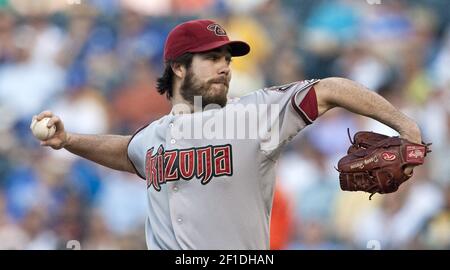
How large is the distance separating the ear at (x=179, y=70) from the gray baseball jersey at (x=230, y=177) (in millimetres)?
306

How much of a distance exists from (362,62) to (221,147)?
10.3 feet

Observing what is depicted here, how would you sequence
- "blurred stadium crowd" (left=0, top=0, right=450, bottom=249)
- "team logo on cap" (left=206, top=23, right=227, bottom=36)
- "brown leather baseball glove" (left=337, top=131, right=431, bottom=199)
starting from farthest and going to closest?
"blurred stadium crowd" (left=0, top=0, right=450, bottom=249) < "team logo on cap" (left=206, top=23, right=227, bottom=36) < "brown leather baseball glove" (left=337, top=131, right=431, bottom=199)

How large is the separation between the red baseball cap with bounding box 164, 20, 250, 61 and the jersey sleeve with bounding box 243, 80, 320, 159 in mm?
380

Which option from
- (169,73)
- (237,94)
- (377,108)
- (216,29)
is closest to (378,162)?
(377,108)

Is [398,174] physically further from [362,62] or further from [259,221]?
[362,62]

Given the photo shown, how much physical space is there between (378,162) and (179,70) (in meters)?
0.98

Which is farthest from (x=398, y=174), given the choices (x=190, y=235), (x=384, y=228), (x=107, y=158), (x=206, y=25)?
(x=384, y=228)

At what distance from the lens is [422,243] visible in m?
5.32

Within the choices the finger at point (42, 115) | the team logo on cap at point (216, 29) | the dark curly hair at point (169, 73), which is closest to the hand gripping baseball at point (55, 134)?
the finger at point (42, 115)

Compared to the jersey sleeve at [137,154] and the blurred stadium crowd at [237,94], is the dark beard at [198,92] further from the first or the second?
the blurred stadium crowd at [237,94]

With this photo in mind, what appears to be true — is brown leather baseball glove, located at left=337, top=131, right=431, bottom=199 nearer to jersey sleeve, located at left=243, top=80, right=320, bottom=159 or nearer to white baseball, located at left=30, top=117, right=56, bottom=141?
jersey sleeve, located at left=243, top=80, right=320, bottom=159

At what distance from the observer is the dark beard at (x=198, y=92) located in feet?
11.0

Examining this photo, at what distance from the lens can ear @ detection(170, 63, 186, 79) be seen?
3525 millimetres

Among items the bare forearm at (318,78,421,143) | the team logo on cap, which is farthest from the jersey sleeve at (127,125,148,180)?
the bare forearm at (318,78,421,143)
